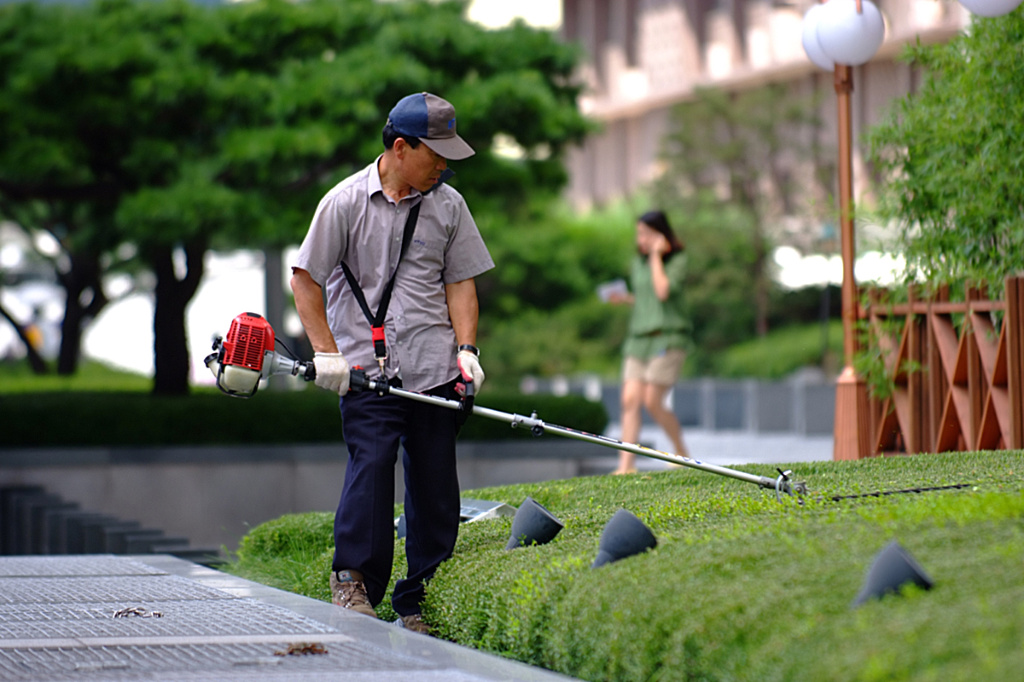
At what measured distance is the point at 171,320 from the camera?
13336mm

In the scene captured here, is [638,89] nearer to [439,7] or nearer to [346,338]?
[439,7]

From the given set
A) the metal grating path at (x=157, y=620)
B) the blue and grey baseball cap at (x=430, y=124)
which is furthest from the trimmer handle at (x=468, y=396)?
the metal grating path at (x=157, y=620)

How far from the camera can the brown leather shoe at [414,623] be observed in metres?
4.74

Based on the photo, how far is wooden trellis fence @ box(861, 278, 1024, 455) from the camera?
6.94 metres

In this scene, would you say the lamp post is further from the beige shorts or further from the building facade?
the building facade

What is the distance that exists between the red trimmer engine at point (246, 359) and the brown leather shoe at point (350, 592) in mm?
685

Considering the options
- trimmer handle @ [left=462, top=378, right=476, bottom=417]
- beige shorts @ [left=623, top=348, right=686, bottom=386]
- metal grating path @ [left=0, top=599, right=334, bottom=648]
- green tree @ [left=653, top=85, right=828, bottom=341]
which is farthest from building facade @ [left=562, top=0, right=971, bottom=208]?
metal grating path @ [left=0, top=599, right=334, bottom=648]

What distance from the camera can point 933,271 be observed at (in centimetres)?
773

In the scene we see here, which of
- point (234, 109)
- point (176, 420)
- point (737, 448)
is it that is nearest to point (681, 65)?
point (737, 448)

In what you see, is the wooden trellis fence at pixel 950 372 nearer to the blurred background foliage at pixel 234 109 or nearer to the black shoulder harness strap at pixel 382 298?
the black shoulder harness strap at pixel 382 298

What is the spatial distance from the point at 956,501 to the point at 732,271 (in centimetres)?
2353

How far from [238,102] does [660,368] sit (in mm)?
4380

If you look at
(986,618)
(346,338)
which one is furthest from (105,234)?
(986,618)

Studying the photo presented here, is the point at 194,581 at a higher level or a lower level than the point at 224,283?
lower
